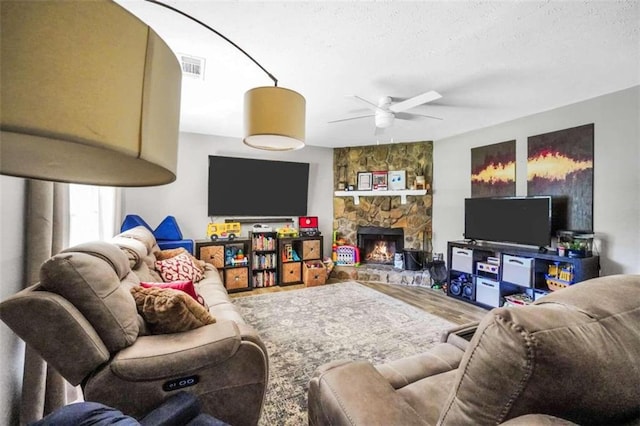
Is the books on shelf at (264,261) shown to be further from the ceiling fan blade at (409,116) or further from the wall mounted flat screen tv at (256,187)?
the ceiling fan blade at (409,116)

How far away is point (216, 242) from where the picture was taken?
4.11 meters

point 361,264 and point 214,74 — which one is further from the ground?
point 214,74

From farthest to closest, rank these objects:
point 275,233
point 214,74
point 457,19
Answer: point 275,233 → point 214,74 → point 457,19

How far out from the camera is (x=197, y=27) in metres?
1.78

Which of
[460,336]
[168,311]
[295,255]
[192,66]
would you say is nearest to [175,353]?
[168,311]

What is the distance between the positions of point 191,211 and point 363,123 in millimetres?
2907

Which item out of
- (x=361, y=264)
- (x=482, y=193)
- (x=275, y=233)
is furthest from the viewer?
(x=361, y=264)

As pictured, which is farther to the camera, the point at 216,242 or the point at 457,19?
the point at 216,242

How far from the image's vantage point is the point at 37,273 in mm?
1461

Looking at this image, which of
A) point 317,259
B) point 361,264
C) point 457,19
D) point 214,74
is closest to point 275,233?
point 317,259

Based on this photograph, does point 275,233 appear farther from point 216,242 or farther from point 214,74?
point 214,74

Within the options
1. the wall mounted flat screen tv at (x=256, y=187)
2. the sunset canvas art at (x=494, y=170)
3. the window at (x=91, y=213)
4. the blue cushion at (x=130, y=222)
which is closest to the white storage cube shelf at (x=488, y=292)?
the sunset canvas art at (x=494, y=170)

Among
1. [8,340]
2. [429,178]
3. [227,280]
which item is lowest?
[227,280]

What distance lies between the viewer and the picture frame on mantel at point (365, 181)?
16.8 feet
